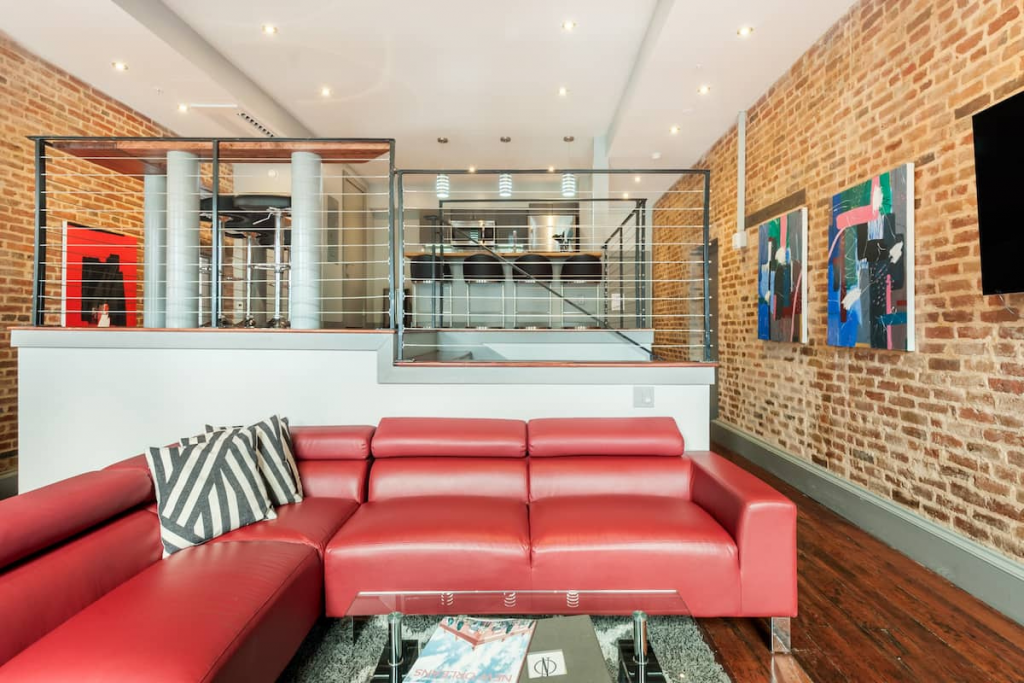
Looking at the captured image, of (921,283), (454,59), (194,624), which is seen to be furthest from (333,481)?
(454,59)

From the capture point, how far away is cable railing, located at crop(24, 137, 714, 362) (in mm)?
3261

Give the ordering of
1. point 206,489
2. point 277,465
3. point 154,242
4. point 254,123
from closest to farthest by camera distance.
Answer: point 206,489, point 277,465, point 154,242, point 254,123

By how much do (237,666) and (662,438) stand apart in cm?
201

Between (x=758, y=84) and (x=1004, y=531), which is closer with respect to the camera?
(x=1004, y=531)

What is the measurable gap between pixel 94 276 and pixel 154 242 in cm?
133

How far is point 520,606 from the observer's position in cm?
150

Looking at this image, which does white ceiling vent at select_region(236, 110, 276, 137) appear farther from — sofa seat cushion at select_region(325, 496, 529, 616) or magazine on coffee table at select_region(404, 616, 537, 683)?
magazine on coffee table at select_region(404, 616, 537, 683)

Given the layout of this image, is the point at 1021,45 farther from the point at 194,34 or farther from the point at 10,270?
the point at 10,270

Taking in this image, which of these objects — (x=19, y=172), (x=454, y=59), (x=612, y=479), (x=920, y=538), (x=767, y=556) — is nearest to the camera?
(x=767, y=556)

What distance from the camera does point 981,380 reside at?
2.37 meters

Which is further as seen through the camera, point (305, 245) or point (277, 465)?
point (305, 245)

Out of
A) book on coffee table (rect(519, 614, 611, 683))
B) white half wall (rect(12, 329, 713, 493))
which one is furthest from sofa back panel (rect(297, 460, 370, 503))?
book on coffee table (rect(519, 614, 611, 683))

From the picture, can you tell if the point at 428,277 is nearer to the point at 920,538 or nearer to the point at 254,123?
the point at 254,123

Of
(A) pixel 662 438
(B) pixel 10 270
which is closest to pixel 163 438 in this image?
(B) pixel 10 270
